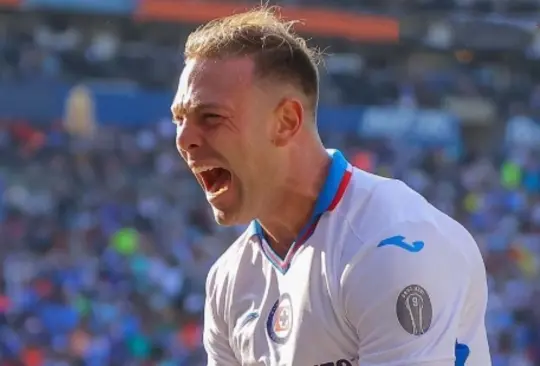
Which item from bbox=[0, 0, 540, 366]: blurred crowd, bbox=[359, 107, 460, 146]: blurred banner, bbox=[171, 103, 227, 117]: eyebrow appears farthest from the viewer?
bbox=[359, 107, 460, 146]: blurred banner

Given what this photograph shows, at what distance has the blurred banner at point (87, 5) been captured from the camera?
12305mm

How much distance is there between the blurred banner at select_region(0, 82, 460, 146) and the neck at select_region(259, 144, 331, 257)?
917 cm

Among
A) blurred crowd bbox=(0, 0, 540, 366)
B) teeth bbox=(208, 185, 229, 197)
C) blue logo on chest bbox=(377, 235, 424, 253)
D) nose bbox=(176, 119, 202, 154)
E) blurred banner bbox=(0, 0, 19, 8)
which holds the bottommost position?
blue logo on chest bbox=(377, 235, 424, 253)

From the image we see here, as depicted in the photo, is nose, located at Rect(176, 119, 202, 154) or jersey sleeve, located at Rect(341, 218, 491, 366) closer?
jersey sleeve, located at Rect(341, 218, 491, 366)

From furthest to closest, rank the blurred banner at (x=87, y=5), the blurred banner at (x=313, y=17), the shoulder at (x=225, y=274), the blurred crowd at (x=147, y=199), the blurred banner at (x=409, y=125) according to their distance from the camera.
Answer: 1. the blurred banner at (x=313, y=17)
2. the blurred banner at (x=409, y=125)
3. the blurred banner at (x=87, y=5)
4. the blurred crowd at (x=147, y=199)
5. the shoulder at (x=225, y=274)

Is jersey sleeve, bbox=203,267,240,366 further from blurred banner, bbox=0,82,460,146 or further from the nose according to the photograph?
blurred banner, bbox=0,82,460,146

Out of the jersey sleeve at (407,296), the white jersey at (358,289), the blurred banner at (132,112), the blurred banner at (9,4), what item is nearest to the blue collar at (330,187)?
the white jersey at (358,289)

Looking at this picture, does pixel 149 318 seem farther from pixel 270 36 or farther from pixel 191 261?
pixel 270 36

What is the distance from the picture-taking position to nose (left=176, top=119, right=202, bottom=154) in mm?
1457

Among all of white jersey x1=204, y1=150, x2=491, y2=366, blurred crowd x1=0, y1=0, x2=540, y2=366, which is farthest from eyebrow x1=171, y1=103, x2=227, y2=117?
blurred crowd x1=0, y1=0, x2=540, y2=366

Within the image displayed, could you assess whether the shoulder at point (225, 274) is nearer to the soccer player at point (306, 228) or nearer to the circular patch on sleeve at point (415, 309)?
the soccer player at point (306, 228)

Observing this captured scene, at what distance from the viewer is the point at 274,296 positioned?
157 cm

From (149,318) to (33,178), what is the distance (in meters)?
2.00

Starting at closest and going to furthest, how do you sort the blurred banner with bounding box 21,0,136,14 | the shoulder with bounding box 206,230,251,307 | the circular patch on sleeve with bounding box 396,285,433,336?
the circular patch on sleeve with bounding box 396,285,433,336, the shoulder with bounding box 206,230,251,307, the blurred banner with bounding box 21,0,136,14
